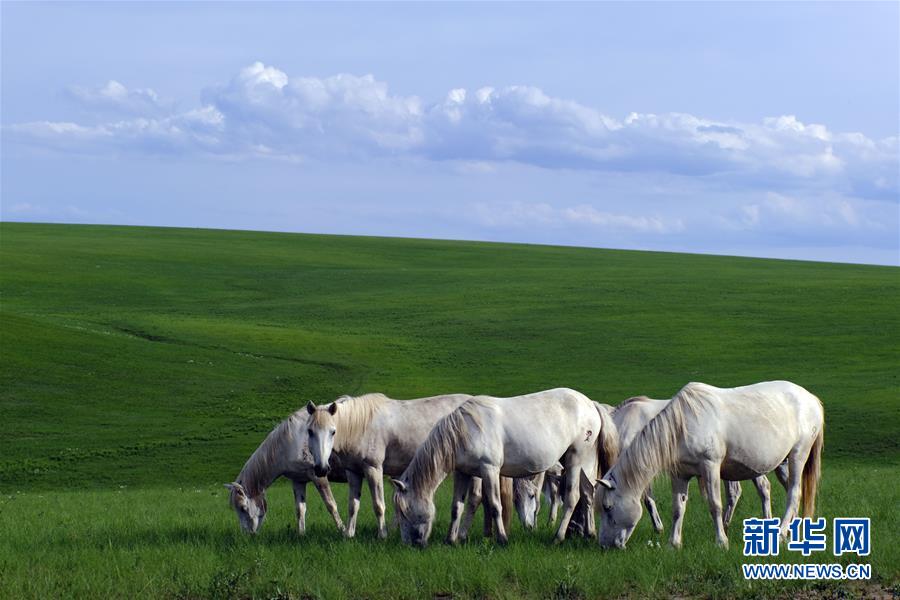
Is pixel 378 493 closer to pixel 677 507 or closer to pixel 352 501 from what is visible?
pixel 352 501

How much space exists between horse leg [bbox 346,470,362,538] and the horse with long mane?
407 centimetres

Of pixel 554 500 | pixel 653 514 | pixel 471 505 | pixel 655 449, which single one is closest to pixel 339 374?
pixel 554 500

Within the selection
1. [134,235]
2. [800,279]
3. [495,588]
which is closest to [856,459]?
[495,588]

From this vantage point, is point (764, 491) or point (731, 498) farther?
point (731, 498)

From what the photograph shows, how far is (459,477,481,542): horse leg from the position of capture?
47.1ft

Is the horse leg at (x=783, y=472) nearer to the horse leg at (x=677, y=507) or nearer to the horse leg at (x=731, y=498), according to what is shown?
the horse leg at (x=731, y=498)

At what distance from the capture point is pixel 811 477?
1504 cm

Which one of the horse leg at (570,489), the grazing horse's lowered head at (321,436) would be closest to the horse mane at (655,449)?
the horse leg at (570,489)

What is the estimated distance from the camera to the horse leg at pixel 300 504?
15529mm

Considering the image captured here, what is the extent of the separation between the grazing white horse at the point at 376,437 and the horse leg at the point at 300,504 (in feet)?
2.78

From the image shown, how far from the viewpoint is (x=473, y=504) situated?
47.1 feet

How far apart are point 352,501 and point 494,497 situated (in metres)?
2.34

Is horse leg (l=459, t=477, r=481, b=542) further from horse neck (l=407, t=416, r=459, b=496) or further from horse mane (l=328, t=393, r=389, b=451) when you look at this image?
horse mane (l=328, t=393, r=389, b=451)

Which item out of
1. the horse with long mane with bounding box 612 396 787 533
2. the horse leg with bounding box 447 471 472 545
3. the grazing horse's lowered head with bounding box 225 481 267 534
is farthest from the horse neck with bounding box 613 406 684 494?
the grazing horse's lowered head with bounding box 225 481 267 534
